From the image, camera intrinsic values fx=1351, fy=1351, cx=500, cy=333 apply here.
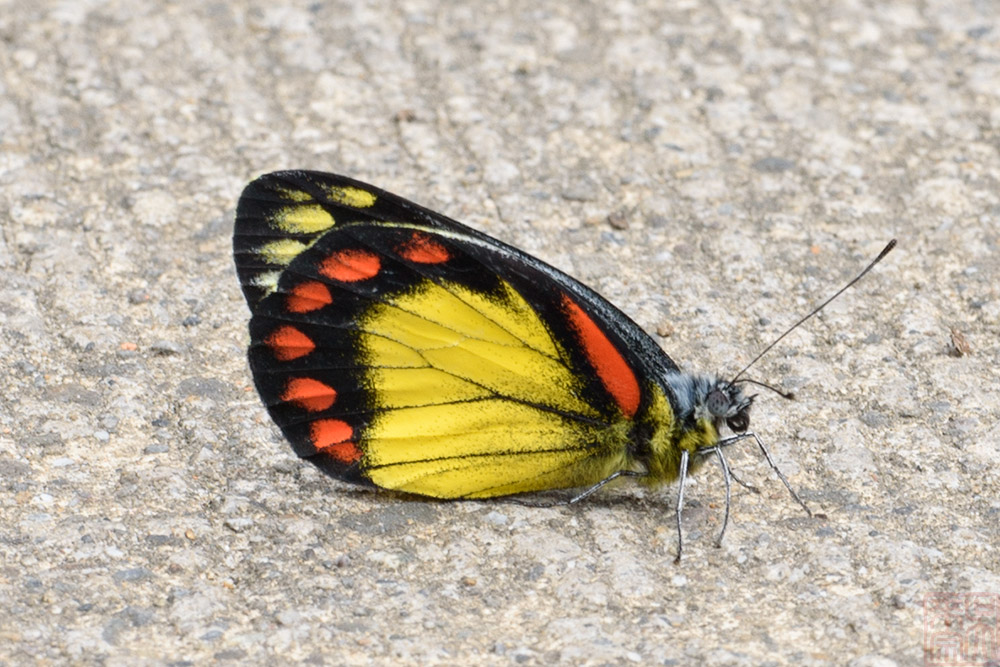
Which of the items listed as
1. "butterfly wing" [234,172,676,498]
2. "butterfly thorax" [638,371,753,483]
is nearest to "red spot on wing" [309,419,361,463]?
"butterfly wing" [234,172,676,498]

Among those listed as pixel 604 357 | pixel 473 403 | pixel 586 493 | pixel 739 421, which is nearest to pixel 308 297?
pixel 473 403

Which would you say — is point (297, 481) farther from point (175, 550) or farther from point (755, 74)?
point (755, 74)

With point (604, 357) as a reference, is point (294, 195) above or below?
above

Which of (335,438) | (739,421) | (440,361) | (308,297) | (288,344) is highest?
(308,297)

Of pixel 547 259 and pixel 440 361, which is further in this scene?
pixel 547 259

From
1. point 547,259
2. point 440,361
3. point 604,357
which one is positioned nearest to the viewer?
point 604,357

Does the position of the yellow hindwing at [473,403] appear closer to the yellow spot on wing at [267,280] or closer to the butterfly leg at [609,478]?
the butterfly leg at [609,478]

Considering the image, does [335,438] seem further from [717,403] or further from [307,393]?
[717,403]
